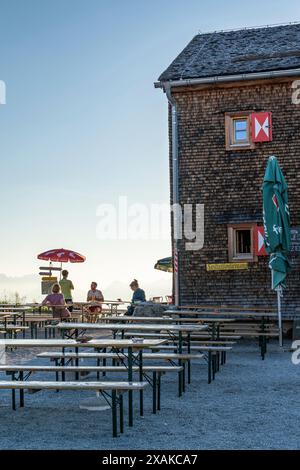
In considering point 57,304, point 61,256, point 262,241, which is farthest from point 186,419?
point 61,256

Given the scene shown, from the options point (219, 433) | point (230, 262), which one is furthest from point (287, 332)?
point (219, 433)

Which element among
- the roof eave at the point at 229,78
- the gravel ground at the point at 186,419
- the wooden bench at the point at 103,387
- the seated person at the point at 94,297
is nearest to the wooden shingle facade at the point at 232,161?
the roof eave at the point at 229,78

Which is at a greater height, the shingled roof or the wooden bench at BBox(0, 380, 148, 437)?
the shingled roof

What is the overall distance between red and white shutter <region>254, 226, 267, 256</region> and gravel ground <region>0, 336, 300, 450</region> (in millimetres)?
6940

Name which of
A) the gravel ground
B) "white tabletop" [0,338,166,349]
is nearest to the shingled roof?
the gravel ground

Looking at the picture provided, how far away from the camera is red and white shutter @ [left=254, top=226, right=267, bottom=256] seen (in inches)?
689

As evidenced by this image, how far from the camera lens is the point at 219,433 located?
22.1ft

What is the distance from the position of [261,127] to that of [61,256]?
6.85 m

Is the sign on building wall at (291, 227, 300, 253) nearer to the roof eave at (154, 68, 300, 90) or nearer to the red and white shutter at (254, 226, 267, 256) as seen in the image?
the red and white shutter at (254, 226, 267, 256)

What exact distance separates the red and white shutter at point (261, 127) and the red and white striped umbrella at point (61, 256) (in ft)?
20.7

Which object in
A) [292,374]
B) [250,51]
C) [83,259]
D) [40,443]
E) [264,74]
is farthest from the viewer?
[83,259]

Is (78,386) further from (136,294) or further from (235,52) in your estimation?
(235,52)
